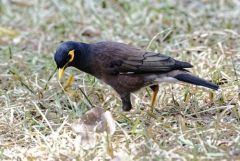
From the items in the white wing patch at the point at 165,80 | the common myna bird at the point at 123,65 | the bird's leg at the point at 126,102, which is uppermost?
the common myna bird at the point at 123,65

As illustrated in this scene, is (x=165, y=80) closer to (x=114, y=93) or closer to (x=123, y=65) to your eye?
(x=123, y=65)

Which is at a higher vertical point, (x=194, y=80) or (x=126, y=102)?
(x=194, y=80)

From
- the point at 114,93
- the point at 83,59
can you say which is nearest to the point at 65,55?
the point at 83,59

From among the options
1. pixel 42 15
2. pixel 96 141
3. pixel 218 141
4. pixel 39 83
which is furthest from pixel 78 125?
pixel 42 15

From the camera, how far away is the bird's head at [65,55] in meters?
5.61

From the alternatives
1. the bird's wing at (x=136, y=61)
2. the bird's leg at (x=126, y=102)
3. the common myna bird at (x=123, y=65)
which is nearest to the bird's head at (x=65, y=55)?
the common myna bird at (x=123, y=65)

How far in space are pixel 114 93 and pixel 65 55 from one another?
0.76 m

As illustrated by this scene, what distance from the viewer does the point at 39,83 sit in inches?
259

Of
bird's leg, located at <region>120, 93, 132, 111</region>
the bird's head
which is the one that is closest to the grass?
bird's leg, located at <region>120, 93, 132, 111</region>

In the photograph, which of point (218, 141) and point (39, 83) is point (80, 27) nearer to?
point (39, 83)

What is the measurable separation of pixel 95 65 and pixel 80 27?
2868mm

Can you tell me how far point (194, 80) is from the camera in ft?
17.7

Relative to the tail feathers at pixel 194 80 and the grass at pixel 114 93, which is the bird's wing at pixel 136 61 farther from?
the grass at pixel 114 93

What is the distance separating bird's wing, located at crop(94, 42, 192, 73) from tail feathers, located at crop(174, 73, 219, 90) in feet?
0.33
